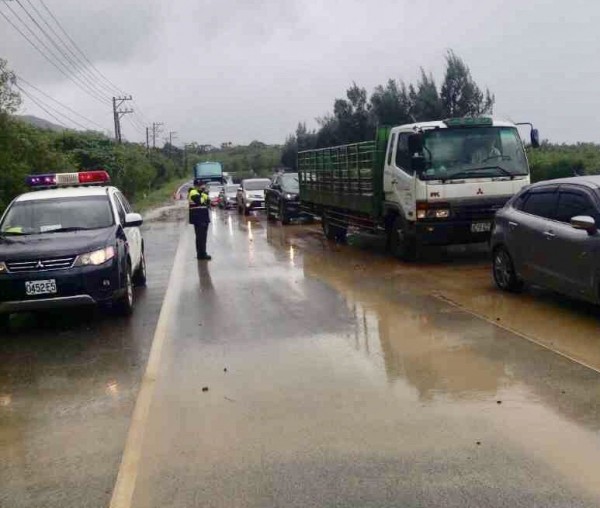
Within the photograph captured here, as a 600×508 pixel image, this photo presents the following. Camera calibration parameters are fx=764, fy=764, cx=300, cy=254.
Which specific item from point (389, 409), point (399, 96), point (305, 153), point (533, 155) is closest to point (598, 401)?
point (389, 409)

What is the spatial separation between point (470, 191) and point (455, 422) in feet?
27.1

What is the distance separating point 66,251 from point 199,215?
7058 mm

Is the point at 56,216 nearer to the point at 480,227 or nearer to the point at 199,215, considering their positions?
the point at 199,215

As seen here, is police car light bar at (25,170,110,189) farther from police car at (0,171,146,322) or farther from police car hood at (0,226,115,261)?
police car hood at (0,226,115,261)

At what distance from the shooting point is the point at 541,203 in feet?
31.8

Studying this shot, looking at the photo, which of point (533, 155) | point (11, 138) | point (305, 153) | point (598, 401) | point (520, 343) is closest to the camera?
point (598, 401)

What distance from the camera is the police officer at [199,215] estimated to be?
16.0m

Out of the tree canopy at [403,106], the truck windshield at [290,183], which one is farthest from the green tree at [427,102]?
the truck windshield at [290,183]

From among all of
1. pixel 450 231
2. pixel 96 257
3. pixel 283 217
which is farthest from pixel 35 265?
pixel 283 217

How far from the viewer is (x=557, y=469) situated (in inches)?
178

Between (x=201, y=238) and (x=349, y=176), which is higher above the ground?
(x=349, y=176)

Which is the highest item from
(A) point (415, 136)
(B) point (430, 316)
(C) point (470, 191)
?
(A) point (415, 136)

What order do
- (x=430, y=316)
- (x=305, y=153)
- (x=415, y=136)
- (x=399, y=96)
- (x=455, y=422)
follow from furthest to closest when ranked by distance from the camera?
(x=399, y=96) < (x=305, y=153) < (x=415, y=136) < (x=430, y=316) < (x=455, y=422)

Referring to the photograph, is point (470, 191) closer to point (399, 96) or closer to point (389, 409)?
point (389, 409)
